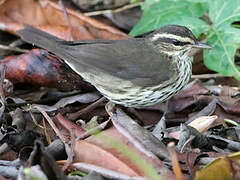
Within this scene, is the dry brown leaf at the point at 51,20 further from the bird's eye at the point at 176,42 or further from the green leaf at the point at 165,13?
the bird's eye at the point at 176,42

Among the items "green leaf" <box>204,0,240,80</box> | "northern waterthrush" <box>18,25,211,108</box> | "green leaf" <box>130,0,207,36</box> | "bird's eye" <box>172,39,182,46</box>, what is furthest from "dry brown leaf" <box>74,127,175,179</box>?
"green leaf" <box>130,0,207,36</box>

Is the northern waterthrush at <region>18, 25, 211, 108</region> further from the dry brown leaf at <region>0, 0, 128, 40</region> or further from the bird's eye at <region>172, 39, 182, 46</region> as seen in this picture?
the dry brown leaf at <region>0, 0, 128, 40</region>

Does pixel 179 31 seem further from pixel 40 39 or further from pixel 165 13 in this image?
pixel 40 39

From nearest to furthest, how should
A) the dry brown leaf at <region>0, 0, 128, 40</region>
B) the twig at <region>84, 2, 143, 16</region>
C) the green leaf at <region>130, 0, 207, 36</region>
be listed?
1. the green leaf at <region>130, 0, 207, 36</region>
2. the dry brown leaf at <region>0, 0, 128, 40</region>
3. the twig at <region>84, 2, 143, 16</region>

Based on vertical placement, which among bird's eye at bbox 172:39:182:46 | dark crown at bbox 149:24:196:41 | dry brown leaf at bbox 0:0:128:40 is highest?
dark crown at bbox 149:24:196:41

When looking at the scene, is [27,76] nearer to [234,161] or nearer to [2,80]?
[2,80]

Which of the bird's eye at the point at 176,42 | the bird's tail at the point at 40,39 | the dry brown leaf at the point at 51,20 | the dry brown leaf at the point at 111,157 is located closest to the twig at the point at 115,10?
the dry brown leaf at the point at 51,20

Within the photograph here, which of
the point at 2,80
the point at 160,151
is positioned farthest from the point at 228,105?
the point at 2,80
